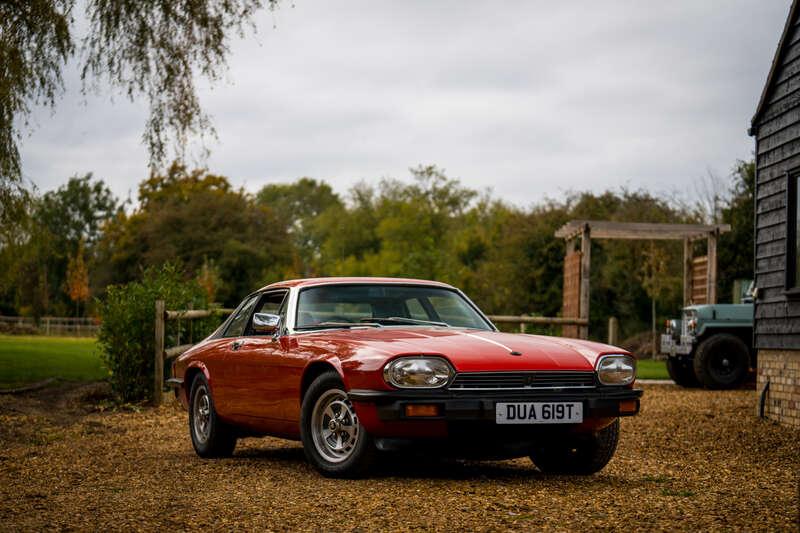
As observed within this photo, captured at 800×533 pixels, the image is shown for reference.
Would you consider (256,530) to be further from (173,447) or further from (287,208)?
(287,208)

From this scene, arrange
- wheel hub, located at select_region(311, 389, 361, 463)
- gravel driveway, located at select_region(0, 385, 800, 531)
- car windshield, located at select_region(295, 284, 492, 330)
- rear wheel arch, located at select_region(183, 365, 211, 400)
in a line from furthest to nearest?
rear wheel arch, located at select_region(183, 365, 211, 400) < car windshield, located at select_region(295, 284, 492, 330) < wheel hub, located at select_region(311, 389, 361, 463) < gravel driveway, located at select_region(0, 385, 800, 531)

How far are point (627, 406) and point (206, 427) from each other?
362 cm

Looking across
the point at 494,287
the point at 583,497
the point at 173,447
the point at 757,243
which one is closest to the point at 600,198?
the point at 494,287

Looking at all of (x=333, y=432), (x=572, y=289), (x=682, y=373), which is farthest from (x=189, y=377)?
(x=572, y=289)

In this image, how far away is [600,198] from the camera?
4266 centimetres

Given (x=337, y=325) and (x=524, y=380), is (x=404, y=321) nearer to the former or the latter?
(x=337, y=325)

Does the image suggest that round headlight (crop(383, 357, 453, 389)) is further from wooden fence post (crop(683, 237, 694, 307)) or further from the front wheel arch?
wooden fence post (crop(683, 237, 694, 307))

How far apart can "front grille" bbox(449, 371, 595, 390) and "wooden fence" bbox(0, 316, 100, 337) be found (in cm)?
5504

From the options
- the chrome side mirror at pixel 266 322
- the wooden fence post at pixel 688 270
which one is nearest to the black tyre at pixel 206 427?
the chrome side mirror at pixel 266 322

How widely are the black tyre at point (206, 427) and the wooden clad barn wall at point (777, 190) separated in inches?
260

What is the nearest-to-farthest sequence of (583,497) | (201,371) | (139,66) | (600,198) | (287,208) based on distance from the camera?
(583,497)
(201,371)
(139,66)
(600,198)
(287,208)

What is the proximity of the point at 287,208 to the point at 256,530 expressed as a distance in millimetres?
91098

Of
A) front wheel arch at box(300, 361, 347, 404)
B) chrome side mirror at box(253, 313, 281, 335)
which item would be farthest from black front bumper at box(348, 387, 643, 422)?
chrome side mirror at box(253, 313, 281, 335)

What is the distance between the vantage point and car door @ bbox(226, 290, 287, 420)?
779cm
